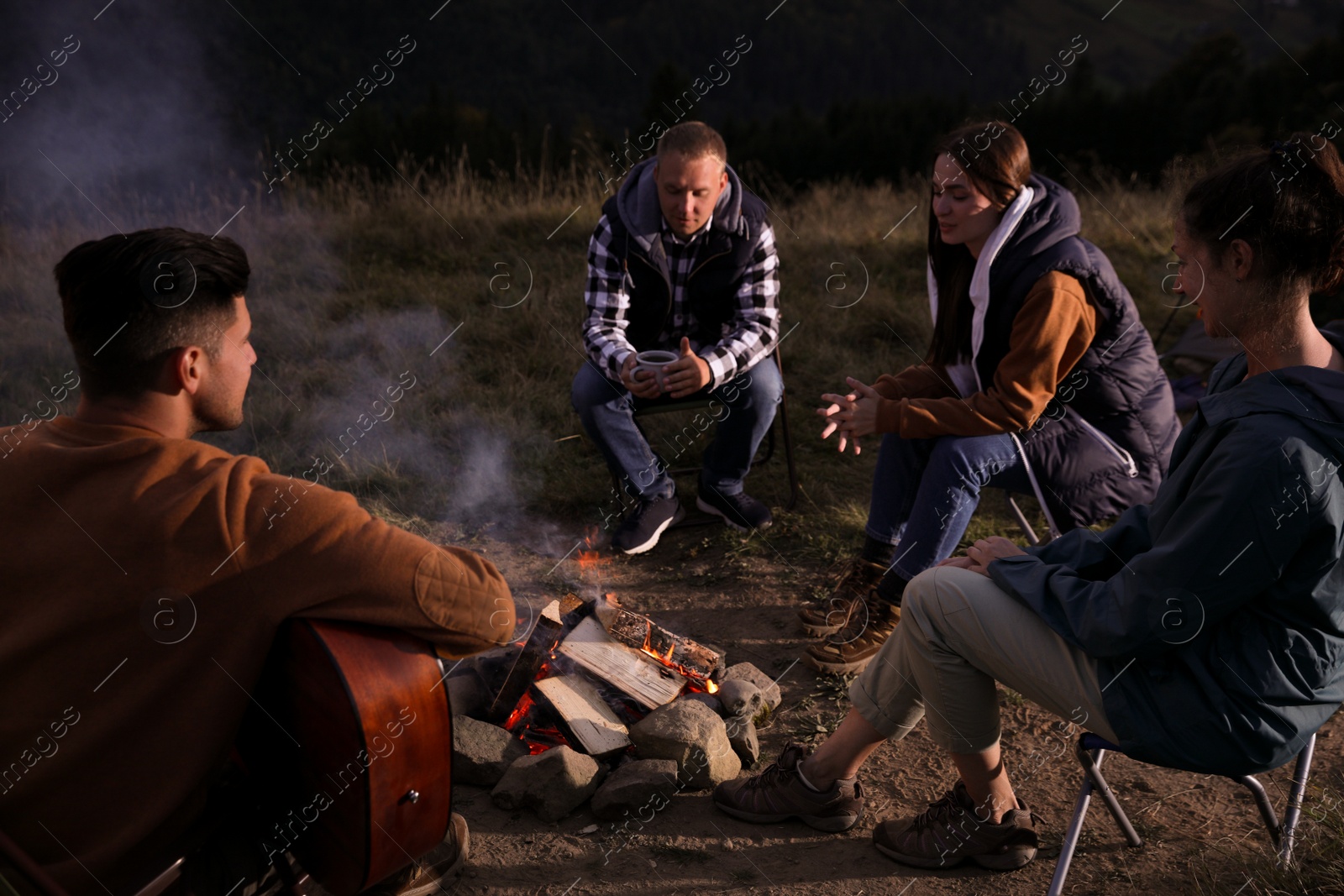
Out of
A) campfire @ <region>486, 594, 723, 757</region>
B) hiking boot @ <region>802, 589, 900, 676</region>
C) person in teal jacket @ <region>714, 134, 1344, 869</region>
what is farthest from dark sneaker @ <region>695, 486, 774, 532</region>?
person in teal jacket @ <region>714, 134, 1344, 869</region>

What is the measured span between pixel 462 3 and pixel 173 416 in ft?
166

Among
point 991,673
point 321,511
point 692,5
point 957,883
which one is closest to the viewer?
point 321,511

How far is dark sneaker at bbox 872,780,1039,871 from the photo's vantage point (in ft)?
8.46

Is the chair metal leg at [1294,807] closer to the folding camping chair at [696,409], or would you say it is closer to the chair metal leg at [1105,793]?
the chair metal leg at [1105,793]

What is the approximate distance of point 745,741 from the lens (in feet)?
10.3

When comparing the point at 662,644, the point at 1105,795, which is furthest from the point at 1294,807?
the point at 662,644

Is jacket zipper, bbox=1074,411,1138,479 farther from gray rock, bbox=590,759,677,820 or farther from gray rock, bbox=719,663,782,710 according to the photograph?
gray rock, bbox=590,759,677,820

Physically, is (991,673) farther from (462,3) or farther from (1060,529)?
(462,3)


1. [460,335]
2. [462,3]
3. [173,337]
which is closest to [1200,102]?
[460,335]

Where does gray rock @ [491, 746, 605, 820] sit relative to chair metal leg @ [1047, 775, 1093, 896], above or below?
below

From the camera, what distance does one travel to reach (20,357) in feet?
22.0

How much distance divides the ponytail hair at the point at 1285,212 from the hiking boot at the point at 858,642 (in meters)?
1.84

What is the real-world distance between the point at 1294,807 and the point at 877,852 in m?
1.05

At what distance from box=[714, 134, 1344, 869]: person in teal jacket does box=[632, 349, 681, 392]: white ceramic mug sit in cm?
208
